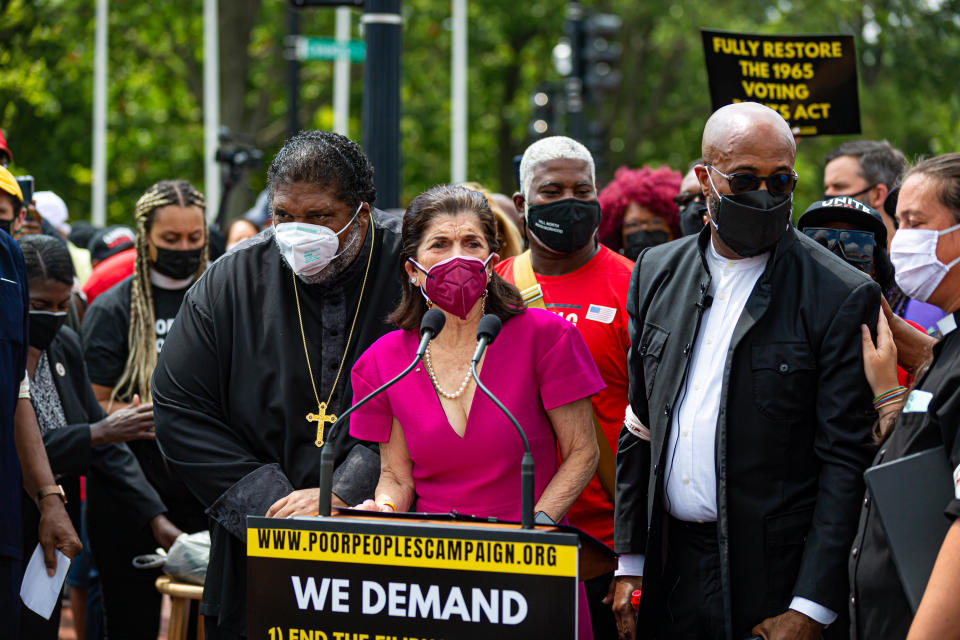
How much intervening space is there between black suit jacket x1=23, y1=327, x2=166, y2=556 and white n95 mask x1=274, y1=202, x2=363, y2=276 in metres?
1.85

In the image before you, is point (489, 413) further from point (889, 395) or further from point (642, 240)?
point (642, 240)

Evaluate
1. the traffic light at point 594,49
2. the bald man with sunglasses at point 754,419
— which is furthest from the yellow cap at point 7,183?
the traffic light at point 594,49

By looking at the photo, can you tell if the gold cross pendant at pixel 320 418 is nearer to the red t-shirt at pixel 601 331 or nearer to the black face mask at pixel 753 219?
the red t-shirt at pixel 601 331

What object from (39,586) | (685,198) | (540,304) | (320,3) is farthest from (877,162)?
(39,586)

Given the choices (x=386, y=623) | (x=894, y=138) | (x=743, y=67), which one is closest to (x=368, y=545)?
(x=386, y=623)

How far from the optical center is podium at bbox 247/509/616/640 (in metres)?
3.01

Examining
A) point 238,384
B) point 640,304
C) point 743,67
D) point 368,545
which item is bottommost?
point 368,545

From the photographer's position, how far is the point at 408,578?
3.10 meters

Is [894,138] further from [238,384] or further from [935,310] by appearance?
[238,384]

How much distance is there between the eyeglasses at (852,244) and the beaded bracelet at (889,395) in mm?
855

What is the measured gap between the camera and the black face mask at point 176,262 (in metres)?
6.26

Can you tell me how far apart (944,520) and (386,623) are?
150 cm

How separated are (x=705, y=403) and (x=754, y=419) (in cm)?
19

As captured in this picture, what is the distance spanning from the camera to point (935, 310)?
5.05 m
